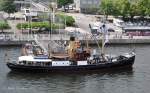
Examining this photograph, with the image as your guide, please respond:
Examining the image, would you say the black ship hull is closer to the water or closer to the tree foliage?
the water

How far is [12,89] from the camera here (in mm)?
59812

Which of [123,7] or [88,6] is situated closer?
[123,7]

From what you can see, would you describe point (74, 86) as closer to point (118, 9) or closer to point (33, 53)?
point (33, 53)

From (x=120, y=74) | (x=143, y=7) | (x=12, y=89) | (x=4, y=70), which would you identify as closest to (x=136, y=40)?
(x=143, y=7)

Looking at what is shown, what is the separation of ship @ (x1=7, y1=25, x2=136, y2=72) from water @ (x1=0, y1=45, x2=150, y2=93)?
82 cm

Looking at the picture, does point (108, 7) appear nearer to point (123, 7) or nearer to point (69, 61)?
Answer: point (123, 7)

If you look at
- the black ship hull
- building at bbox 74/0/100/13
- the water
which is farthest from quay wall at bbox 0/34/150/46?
building at bbox 74/0/100/13

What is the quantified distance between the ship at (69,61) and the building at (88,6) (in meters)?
43.4

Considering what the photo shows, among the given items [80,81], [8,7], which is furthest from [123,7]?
[80,81]

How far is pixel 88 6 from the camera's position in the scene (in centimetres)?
11469

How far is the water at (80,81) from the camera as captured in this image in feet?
197

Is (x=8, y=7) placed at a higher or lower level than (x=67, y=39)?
higher

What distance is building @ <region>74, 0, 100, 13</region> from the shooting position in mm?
114375

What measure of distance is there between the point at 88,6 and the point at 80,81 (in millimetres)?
51729
